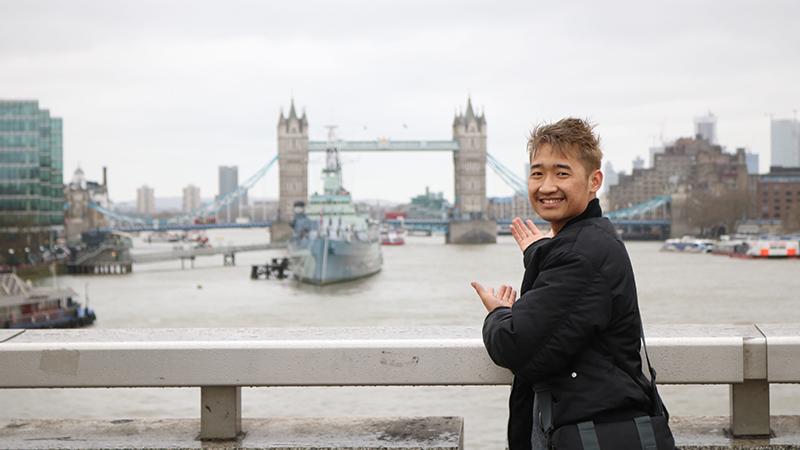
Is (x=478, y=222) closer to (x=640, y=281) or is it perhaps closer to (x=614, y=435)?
(x=640, y=281)

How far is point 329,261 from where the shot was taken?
42.3 metres

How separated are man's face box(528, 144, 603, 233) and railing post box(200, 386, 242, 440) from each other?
95cm

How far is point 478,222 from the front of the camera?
98.2m

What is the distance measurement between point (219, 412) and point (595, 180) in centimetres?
110

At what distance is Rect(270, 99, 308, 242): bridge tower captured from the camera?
11556 centimetres

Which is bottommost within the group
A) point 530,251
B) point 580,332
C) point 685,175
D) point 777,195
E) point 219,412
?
point 219,412

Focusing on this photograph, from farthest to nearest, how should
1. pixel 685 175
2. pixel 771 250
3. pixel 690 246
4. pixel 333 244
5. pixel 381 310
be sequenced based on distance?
pixel 685 175 → pixel 690 246 → pixel 771 250 → pixel 333 244 → pixel 381 310

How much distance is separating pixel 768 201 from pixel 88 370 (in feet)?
344

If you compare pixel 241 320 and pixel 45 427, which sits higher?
pixel 45 427

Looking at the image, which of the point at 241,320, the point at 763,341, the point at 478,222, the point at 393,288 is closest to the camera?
the point at 763,341

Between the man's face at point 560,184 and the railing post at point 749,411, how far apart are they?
2.54 ft

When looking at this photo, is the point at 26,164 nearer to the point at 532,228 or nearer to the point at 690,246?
the point at 690,246

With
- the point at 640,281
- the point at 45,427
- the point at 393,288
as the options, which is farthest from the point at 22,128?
the point at 45,427

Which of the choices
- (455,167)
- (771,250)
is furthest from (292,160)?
(771,250)
